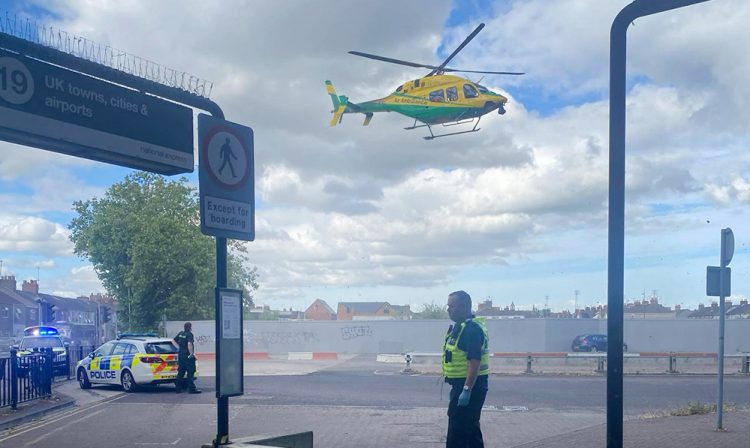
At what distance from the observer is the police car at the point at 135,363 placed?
20.7 m

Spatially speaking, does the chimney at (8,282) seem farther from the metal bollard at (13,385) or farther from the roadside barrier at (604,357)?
the metal bollard at (13,385)

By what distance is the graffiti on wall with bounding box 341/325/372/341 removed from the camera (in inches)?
1857

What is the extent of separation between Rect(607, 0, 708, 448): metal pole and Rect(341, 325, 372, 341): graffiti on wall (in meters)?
41.9

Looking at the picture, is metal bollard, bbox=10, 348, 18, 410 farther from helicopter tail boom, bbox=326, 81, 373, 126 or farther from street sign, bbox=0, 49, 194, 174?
helicopter tail boom, bbox=326, 81, 373, 126

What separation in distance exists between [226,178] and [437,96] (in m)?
17.2

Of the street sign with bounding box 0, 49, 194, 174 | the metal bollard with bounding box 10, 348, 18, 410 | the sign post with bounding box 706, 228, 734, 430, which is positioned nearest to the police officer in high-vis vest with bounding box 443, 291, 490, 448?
the street sign with bounding box 0, 49, 194, 174

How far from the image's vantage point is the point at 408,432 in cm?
1315

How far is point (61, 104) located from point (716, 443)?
908 cm

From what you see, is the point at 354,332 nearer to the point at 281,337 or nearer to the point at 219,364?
the point at 281,337

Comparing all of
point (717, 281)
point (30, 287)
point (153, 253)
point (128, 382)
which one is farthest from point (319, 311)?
point (717, 281)

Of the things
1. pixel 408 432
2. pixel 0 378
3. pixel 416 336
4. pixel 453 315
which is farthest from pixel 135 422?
pixel 416 336

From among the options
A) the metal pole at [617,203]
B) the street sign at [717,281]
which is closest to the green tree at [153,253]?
the street sign at [717,281]

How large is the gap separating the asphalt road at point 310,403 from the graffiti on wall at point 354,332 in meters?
21.0

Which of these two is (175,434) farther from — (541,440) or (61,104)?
(61,104)
